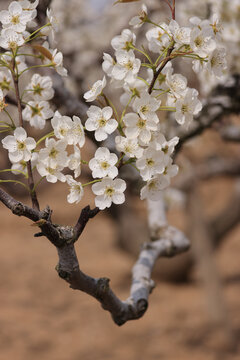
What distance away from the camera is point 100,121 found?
1.23 m

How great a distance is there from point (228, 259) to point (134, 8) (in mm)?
4007

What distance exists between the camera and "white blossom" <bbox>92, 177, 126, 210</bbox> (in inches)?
48.1

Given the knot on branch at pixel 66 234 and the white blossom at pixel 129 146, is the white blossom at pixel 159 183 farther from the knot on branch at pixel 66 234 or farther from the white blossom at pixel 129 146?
the knot on branch at pixel 66 234

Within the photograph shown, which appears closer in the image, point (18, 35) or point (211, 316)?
point (18, 35)

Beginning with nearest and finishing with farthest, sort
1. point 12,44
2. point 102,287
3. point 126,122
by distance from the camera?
point 126,122 < point 12,44 < point 102,287

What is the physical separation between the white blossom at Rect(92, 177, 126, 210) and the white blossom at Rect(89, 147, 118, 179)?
0.07 ft

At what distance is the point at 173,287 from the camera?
6.30 m

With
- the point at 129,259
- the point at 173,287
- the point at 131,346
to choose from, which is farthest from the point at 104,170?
the point at 129,259

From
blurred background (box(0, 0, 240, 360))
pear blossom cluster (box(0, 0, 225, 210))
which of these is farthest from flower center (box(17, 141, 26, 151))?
blurred background (box(0, 0, 240, 360))

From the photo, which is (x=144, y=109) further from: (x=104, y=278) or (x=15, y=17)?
(x=104, y=278)

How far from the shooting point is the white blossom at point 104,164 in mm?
1203

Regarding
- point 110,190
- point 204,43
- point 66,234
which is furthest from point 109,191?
point 204,43

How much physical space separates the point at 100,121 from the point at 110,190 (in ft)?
0.60

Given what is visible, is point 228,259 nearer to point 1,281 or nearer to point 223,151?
point 1,281
